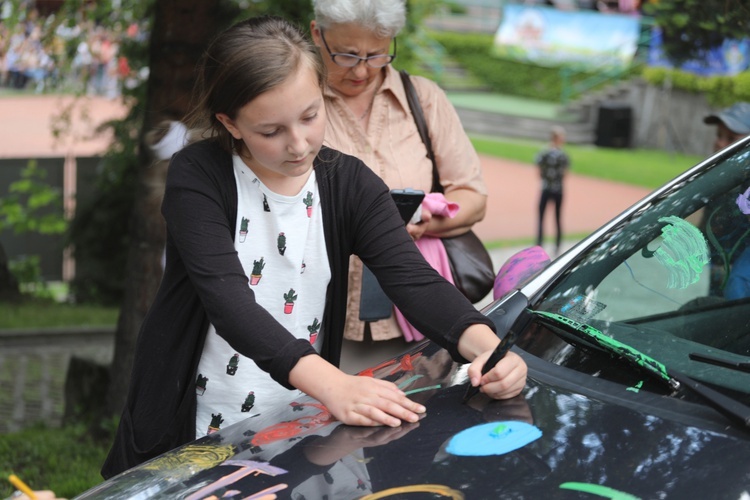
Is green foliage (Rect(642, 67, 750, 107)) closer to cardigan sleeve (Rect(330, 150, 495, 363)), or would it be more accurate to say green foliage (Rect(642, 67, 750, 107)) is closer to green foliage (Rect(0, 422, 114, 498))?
green foliage (Rect(0, 422, 114, 498))

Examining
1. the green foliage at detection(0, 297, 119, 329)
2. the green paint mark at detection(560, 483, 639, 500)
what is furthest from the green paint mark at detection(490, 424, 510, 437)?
the green foliage at detection(0, 297, 119, 329)

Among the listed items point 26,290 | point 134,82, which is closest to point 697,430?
point 134,82

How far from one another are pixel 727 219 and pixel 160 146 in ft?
8.79

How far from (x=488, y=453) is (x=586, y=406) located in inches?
10.5

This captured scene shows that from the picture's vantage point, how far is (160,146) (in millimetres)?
4449

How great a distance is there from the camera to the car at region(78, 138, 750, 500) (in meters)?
1.78

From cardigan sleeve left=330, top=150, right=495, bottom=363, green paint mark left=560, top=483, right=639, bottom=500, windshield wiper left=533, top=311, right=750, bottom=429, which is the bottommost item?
green paint mark left=560, top=483, right=639, bottom=500

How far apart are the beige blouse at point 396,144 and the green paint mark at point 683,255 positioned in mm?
846

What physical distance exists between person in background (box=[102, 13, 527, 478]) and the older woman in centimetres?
56

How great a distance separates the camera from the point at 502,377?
81.0 inches

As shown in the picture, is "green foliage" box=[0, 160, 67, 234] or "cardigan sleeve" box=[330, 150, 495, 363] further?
"green foliage" box=[0, 160, 67, 234]

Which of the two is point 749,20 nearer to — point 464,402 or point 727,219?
point 727,219

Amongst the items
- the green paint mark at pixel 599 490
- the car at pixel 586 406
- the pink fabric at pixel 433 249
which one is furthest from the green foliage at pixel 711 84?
the green paint mark at pixel 599 490

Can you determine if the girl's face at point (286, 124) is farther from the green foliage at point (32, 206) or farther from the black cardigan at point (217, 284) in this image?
the green foliage at point (32, 206)
